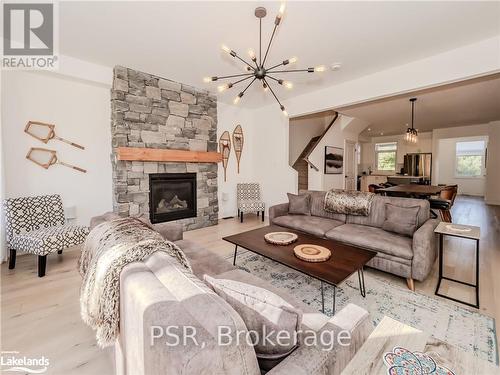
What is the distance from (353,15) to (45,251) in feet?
13.7

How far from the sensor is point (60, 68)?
10.8 ft

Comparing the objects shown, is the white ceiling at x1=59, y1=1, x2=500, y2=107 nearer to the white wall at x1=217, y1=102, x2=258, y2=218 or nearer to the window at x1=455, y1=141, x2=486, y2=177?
the white wall at x1=217, y1=102, x2=258, y2=218

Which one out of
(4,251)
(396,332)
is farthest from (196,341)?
(4,251)

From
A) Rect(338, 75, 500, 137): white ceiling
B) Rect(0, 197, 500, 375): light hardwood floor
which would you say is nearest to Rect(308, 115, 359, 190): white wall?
Rect(338, 75, 500, 137): white ceiling

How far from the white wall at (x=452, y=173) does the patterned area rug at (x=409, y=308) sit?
9.47 meters

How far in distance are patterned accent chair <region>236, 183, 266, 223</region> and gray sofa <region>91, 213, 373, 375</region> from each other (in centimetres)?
420

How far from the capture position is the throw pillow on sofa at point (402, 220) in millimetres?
2730

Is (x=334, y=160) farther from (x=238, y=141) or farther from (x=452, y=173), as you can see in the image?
(x=452, y=173)

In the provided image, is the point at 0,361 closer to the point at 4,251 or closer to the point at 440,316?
the point at 4,251

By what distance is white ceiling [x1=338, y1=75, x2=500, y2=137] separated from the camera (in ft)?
14.4

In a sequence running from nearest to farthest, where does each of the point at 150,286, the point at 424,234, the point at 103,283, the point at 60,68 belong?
the point at 150,286
the point at 103,283
the point at 424,234
the point at 60,68

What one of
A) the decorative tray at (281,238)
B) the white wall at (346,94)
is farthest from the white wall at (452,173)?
the decorative tray at (281,238)

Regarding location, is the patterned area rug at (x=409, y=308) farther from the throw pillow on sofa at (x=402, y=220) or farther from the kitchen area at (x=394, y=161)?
the kitchen area at (x=394, y=161)

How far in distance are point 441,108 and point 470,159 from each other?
5.88 m
